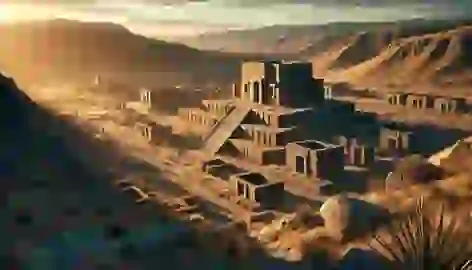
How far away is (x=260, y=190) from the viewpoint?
2.95 metres

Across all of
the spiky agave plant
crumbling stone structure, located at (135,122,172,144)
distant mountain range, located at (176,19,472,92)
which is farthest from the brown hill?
crumbling stone structure, located at (135,122,172,144)

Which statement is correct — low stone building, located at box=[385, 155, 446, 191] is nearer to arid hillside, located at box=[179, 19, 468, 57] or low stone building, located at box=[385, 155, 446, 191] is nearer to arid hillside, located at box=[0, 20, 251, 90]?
arid hillside, located at box=[179, 19, 468, 57]

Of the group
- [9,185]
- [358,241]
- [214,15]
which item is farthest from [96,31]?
[358,241]

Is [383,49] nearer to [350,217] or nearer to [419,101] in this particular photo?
Answer: [419,101]

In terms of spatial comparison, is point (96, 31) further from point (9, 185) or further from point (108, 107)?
point (9, 185)

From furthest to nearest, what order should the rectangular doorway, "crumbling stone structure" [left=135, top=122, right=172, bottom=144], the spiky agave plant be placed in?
"crumbling stone structure" [left=135, top=122, right=172, bottom=144] → the rectangular doorway → the spiky agave plant

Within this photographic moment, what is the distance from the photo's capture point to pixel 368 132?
304cm

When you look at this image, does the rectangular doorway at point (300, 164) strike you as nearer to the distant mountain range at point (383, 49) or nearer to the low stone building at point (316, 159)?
the low stone building at point (316, 159)

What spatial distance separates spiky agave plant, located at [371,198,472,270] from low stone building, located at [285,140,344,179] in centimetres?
35

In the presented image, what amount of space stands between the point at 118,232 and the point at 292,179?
0.81m

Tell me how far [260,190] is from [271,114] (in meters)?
0.35

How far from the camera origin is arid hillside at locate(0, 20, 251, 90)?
3188 millimetres

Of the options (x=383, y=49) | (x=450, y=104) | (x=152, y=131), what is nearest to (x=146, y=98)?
(x=152, y=131)

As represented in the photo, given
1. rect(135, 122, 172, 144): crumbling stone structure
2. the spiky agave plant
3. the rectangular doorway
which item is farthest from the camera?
rect(135, 122, 172, 144): crumbling stone structure
